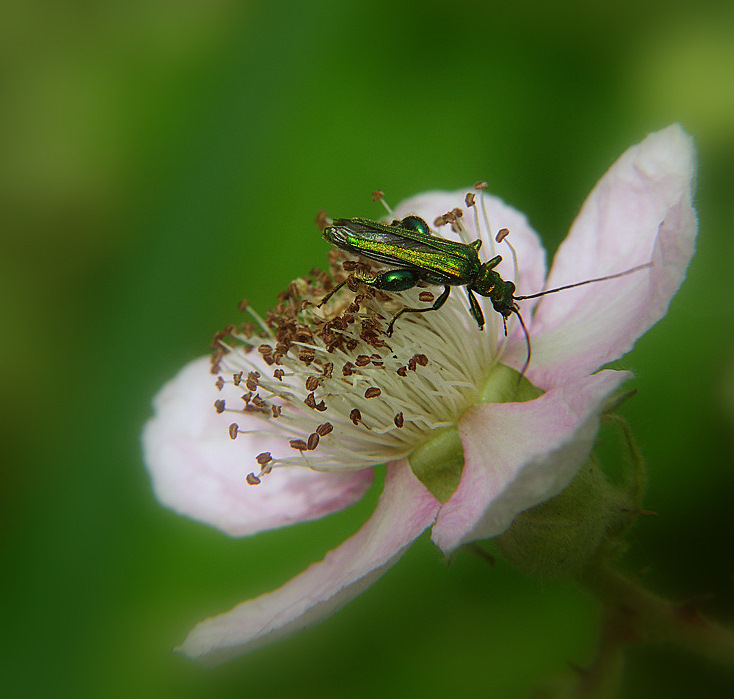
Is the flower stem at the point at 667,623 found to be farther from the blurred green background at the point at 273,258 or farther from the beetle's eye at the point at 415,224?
the beetle's eye at the point at 415,224

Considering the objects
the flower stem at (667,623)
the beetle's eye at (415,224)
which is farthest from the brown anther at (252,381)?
the flower stem at (667,623)

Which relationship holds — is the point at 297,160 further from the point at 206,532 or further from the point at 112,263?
the point at 206,532

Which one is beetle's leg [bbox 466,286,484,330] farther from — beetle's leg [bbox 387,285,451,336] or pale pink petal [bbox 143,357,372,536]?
pale pink petal [bbox 143,357,372,536]

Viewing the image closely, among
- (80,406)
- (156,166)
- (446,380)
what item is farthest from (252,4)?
(446,380)

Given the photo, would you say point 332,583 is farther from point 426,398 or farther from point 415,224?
point 415,224

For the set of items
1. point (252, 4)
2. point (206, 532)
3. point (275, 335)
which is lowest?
point (206, 532)

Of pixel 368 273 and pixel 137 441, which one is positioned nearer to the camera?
pixel 368 273
